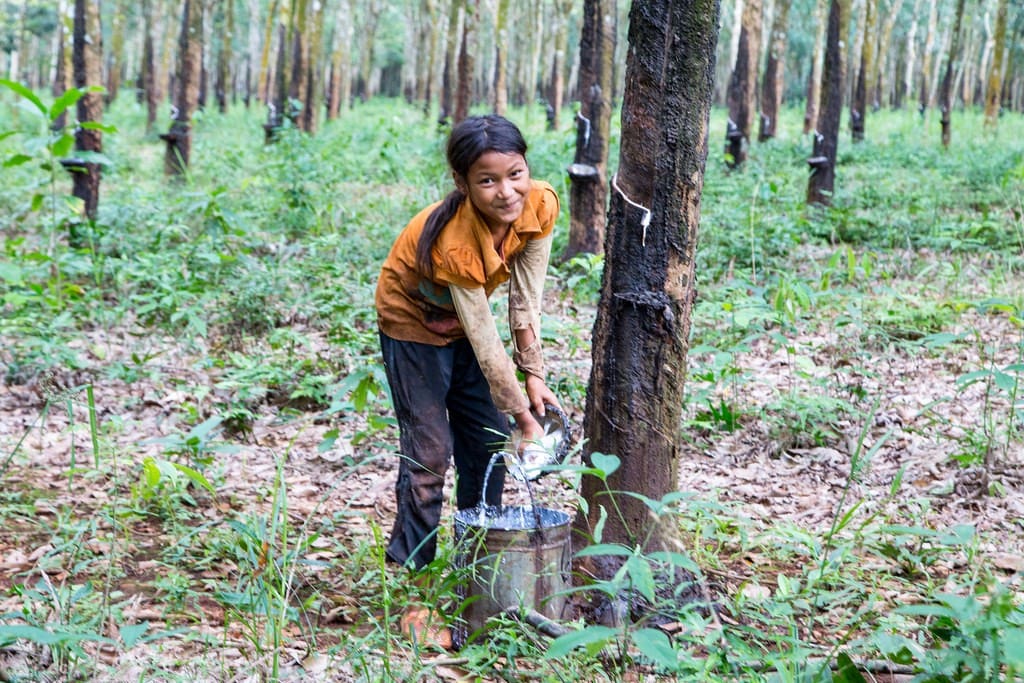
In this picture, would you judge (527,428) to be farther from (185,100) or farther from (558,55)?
(558,55)

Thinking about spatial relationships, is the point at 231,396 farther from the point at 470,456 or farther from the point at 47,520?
the point at 470,456

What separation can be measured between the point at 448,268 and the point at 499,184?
285mm

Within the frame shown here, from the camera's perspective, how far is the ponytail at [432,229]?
285 cm

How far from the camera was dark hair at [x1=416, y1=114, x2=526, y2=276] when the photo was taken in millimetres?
2709

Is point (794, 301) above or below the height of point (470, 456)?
above

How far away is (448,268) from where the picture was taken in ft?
9.17

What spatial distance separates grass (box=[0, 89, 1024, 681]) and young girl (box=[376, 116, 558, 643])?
0.41m

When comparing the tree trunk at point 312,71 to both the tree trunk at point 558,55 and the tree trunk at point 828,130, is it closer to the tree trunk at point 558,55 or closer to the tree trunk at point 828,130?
the tree trunk at point 558,55

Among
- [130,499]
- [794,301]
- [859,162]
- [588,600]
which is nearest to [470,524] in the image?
[588,600]

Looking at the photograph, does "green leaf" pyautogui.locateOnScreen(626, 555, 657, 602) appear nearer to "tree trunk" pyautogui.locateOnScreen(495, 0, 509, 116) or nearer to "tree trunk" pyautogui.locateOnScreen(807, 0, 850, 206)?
"tree trunk" pyautogui.locateOnScreen(807, 0, 850, 206)

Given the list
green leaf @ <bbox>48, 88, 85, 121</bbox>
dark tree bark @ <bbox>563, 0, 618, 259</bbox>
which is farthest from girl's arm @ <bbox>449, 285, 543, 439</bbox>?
dark tree bark @ <bbox>563, 0, 618, 259</bbox>

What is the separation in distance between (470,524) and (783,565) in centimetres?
128

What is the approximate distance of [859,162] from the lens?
14180 mm

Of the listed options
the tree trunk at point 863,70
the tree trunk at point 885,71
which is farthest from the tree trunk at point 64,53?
the tree trunk at point 885,71
